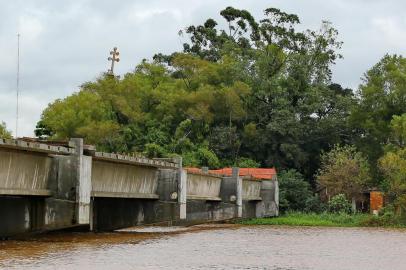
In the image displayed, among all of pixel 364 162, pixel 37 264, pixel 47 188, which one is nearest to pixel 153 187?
pixel 47 188

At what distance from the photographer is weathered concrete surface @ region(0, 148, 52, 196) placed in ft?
80.6

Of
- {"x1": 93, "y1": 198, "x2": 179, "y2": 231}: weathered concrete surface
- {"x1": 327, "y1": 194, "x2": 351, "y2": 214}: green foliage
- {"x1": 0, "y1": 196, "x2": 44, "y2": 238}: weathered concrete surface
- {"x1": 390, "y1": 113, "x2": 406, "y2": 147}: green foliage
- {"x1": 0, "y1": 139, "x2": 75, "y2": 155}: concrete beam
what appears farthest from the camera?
{"x1": 390, "y1": 113, "x2": 406, "y2": 147}: green foliage

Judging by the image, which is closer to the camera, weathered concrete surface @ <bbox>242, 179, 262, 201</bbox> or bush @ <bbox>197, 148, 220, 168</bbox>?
weathered concrete surface @ <bbox>242, 179, 262, 201</bbox>

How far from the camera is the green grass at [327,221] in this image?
175ft

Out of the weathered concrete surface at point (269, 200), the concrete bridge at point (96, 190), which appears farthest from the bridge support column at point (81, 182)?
the weathered concrete surface at point (269, 200)

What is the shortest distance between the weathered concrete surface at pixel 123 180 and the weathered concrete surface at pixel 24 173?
3604mm

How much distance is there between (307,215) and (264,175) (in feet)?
18.2

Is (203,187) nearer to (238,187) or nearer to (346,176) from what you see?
(238,187)

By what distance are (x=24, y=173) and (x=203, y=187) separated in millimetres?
22904

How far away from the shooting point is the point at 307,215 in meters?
60.0

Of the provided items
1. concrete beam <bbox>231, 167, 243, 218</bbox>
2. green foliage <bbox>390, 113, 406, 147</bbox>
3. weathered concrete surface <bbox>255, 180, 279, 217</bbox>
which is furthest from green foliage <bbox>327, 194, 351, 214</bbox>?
concrete beam <bbox>231, 167, 243, 218</bbox>

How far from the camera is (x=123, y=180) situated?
114ft

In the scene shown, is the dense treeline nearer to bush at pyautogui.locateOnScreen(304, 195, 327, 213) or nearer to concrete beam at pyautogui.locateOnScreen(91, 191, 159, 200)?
bush at pyautogui.locateOnScreen(304, 195, 327, 213)

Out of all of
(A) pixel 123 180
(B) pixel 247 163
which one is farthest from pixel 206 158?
(A) pixel 123 180
